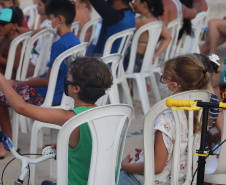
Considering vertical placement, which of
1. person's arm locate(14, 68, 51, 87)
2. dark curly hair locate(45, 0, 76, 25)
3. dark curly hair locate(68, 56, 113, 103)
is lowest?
dark curly hair locate(68, 56, 113, 103)

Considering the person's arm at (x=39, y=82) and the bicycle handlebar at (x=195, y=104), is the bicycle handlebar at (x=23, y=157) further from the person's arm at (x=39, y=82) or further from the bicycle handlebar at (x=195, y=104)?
the person's arm at (x=39, y=82)

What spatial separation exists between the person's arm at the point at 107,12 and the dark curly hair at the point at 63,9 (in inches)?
18.3

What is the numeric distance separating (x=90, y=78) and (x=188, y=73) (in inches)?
21.1

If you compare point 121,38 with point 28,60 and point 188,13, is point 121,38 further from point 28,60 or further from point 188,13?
point 188,13

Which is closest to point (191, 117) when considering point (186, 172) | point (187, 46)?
point (186, 172)

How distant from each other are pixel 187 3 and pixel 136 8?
1.81 meters

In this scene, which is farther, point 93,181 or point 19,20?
point 19,20

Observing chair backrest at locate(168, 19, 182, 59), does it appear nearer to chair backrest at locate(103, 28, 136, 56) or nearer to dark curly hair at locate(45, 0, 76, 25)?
chair backrest at locate(103, 28, 136, 56)

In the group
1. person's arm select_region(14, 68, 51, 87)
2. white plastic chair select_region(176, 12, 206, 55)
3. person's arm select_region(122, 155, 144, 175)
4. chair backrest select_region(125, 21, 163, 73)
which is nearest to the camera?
person's arm select_region(122, 155, 144, 175)

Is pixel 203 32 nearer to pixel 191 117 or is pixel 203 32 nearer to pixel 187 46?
pixel 187 46

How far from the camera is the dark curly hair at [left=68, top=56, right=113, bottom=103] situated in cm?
260

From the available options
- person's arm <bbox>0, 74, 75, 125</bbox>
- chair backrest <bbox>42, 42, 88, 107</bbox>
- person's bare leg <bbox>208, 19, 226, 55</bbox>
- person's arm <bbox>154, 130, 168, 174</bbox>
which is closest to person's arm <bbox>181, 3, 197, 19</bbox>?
person's bare leg <bbox>208, 19, 226, 55</bbox>

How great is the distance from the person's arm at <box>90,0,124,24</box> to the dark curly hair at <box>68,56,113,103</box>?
96.6 inches

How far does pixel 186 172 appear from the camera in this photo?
261 centimetres
